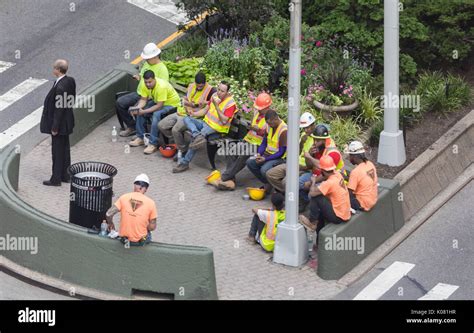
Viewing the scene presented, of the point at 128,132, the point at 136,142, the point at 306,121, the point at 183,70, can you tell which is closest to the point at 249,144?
the point at 306,121

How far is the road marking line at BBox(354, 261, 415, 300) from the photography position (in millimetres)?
18406

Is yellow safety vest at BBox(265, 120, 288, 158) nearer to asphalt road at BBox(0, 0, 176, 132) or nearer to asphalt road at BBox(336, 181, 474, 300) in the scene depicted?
asphalt road at BBox(336, 181, 474, 300)

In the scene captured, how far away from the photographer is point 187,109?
2203cm

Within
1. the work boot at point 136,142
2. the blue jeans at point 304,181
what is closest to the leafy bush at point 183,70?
the work boot at point 136,142

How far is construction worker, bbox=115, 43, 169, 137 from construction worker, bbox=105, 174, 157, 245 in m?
4.83

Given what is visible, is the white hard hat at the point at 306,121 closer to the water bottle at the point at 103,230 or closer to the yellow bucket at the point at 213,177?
the yellow bucket at the point at 213,177

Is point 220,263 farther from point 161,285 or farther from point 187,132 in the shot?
point 187,132

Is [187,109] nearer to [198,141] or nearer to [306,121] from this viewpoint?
[198,141]

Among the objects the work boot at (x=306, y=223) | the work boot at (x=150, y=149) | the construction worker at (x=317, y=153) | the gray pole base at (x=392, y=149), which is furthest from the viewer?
the work boot at (x=150, y=149)

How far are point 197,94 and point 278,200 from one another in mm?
3382

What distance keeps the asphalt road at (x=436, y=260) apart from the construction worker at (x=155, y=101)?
460cm

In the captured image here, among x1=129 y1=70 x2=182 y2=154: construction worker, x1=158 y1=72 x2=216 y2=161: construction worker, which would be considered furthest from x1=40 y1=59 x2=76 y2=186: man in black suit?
x1=158 y1=72 x2=216 y2=161: construction worker

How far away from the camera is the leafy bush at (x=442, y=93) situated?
2289 cm

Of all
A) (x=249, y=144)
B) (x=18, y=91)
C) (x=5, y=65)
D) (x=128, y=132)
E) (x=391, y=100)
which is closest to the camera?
(x=249, y=144)
